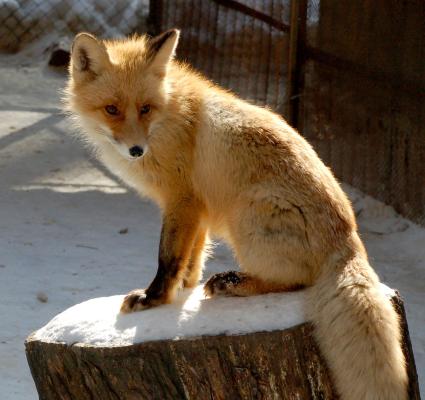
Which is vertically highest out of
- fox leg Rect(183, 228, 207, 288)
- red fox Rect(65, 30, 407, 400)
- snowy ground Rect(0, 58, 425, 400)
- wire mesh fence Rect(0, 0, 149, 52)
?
red fox Rect(65, 30, 407, 400)

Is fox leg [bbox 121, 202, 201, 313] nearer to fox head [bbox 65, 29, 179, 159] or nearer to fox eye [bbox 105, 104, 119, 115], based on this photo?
fox head [bbox 65, 29, 179, 159]

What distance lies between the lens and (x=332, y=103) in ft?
25.1

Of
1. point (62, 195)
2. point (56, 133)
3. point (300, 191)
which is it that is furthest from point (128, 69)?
point (56, 133)

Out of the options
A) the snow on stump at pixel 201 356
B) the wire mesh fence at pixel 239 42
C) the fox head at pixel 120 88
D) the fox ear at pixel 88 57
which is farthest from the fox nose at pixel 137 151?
the wire mesh fence at pixel 239 42

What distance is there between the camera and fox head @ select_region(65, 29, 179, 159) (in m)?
3.70

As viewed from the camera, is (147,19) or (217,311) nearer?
(217,311)

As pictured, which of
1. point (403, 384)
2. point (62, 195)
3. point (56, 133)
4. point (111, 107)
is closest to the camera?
point (403, 384)

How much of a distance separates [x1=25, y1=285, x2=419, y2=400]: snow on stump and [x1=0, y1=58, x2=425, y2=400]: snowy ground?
1.31m

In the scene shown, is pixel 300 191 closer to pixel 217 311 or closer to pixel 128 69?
pixel 217 311

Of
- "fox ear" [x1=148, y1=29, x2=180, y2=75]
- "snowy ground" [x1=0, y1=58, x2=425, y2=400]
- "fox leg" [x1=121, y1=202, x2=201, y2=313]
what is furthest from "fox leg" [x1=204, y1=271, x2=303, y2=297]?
"snowy ground" [x1=0, y1=58, x2=425, y2=400]

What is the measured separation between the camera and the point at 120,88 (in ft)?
12.3

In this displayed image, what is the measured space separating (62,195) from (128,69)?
3.79 metres

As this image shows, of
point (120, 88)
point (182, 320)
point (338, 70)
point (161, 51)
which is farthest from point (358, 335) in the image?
point (338, 70)

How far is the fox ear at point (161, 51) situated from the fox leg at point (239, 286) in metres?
1.00
